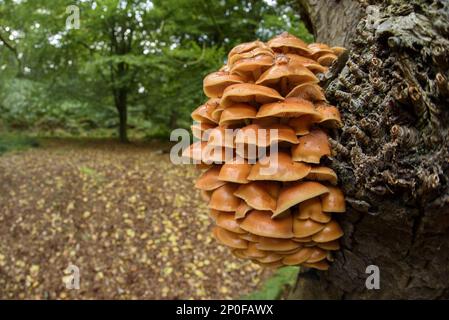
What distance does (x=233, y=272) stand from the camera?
16.6 ft

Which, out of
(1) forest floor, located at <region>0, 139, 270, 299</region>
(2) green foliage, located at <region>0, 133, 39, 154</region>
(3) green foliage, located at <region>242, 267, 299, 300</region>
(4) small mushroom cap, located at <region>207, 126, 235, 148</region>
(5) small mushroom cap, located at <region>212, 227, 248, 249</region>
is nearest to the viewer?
(4) small mushroom cap, located at <region>207, 126, 235, 148</region>

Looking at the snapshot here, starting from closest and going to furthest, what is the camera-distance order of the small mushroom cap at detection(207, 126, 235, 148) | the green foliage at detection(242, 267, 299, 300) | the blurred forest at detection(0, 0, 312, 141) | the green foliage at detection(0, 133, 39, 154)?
the small mushroom cap at detection(207, 126, 235, 148)
the green foliage at detection(242, 267, 299, 300)
the blurred forest at detection(0, 0, 312, 141)
the green foliage at detection(0, 133, 39, 154)

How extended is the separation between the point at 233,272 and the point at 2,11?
885cm

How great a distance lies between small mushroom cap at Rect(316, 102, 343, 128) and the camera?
119 centimetres

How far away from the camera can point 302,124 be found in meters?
1.27

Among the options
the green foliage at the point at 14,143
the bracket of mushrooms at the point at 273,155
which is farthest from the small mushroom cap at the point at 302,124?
the green foliage at the point at 14,143

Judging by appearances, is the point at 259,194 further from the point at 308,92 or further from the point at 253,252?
the point at 308,92

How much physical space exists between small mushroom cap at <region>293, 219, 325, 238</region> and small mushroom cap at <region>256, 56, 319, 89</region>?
52 cm

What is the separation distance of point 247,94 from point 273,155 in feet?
0.77

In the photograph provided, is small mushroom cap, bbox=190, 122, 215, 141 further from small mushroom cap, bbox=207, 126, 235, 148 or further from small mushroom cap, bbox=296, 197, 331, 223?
small mushroom cap, bbox=296, 197, 331, 223

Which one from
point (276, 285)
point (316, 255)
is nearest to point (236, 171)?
point (316, 255)

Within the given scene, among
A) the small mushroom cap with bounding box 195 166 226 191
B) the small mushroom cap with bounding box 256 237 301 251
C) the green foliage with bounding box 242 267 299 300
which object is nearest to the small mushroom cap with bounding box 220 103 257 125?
the small mushroom cap with bounding box 195 166 226 191

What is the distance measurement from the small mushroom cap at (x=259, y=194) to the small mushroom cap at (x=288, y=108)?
0.26 meters
